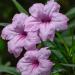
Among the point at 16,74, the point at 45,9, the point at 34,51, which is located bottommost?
the point at 16,74

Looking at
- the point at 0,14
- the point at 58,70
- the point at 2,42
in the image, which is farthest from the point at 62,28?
the point at 0,14

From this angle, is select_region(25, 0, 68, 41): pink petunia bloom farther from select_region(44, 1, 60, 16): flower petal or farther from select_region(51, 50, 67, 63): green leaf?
select_region(51, 50, 67, 63): green leaf

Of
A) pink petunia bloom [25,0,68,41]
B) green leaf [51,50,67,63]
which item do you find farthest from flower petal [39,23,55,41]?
green leaf [51,50,67,63]

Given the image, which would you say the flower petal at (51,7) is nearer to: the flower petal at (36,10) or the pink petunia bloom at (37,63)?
the flower petal at (36,10)

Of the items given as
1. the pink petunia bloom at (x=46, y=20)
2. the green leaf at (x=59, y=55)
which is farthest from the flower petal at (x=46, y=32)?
the green leaf at (x=59, y=55)

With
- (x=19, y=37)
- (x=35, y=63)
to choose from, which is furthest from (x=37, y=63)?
(x=19, y=37)

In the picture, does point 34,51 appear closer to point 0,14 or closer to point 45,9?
point 45,9

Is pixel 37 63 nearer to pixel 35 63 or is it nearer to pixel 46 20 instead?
pixel 35 63
